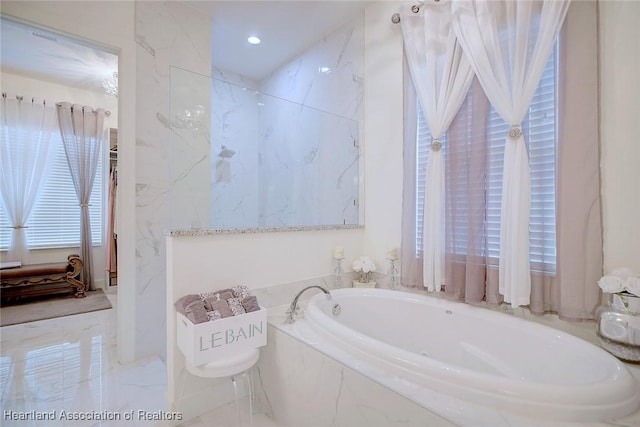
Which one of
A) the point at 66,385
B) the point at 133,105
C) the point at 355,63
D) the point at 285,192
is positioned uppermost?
the point at 355,63

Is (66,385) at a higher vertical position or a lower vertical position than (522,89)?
lower

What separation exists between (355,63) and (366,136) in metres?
0.69

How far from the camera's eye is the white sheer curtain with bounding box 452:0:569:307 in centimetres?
144

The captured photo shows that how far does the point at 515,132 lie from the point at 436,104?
52 centimetres

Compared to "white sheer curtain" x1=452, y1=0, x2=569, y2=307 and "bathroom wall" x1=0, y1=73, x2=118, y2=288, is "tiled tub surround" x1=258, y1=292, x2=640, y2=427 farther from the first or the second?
"bathroom wall" x1=0, y1=73, x2=118, y2=288

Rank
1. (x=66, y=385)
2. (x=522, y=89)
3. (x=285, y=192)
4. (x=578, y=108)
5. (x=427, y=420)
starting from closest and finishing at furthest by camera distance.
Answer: (x=427, y=420), (x=578, y=108), (x=522, y=89), (x=66, y=385), (x=285, y=192)

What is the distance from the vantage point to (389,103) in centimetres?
226

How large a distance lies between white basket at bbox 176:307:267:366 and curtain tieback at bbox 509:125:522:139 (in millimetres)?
1606

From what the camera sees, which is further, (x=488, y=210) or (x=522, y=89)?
(x=488, y=210)

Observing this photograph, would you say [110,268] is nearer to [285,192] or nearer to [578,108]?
[285,192]

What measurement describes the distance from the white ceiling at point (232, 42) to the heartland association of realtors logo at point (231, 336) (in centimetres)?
229

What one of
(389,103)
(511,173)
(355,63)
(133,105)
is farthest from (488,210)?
(133,105)

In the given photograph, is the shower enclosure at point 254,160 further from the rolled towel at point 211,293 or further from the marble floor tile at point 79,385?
the marble floor tile at point 79,385

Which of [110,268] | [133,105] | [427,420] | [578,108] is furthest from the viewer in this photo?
[110,268]
